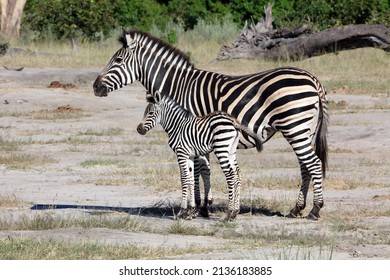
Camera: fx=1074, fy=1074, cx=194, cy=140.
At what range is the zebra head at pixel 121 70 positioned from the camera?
1246 cm

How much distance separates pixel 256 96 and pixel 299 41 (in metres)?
17.2

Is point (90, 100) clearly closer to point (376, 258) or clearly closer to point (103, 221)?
point (103, 221)

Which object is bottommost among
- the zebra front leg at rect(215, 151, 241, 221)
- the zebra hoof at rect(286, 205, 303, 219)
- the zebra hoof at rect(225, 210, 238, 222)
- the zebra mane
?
the zebra hoof at rect(286, 205, 303, 219)

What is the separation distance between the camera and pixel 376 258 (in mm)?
9031

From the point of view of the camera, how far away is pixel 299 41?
28.5 meters

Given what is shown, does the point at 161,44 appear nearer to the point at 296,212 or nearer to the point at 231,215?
the point at 231,215

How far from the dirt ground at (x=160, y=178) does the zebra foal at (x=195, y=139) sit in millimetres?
285

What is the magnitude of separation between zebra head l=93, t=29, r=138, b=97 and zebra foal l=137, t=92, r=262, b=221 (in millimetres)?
636

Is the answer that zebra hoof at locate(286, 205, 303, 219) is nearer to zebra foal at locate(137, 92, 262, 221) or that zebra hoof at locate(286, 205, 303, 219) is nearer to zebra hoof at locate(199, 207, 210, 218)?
zebra foal at locate(137, 92, 262, 221)

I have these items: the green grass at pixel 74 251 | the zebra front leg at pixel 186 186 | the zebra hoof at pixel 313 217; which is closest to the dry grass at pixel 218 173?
the green grass at pixel 74 251

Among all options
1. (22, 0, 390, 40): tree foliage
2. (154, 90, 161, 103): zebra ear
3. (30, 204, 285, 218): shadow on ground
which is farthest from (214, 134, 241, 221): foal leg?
(22, 0, 390, 40): tree foliage

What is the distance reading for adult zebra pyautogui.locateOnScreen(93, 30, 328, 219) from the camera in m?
11.6

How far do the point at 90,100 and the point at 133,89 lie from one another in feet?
8.43

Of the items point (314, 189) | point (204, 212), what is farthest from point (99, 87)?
point (314, 189)
